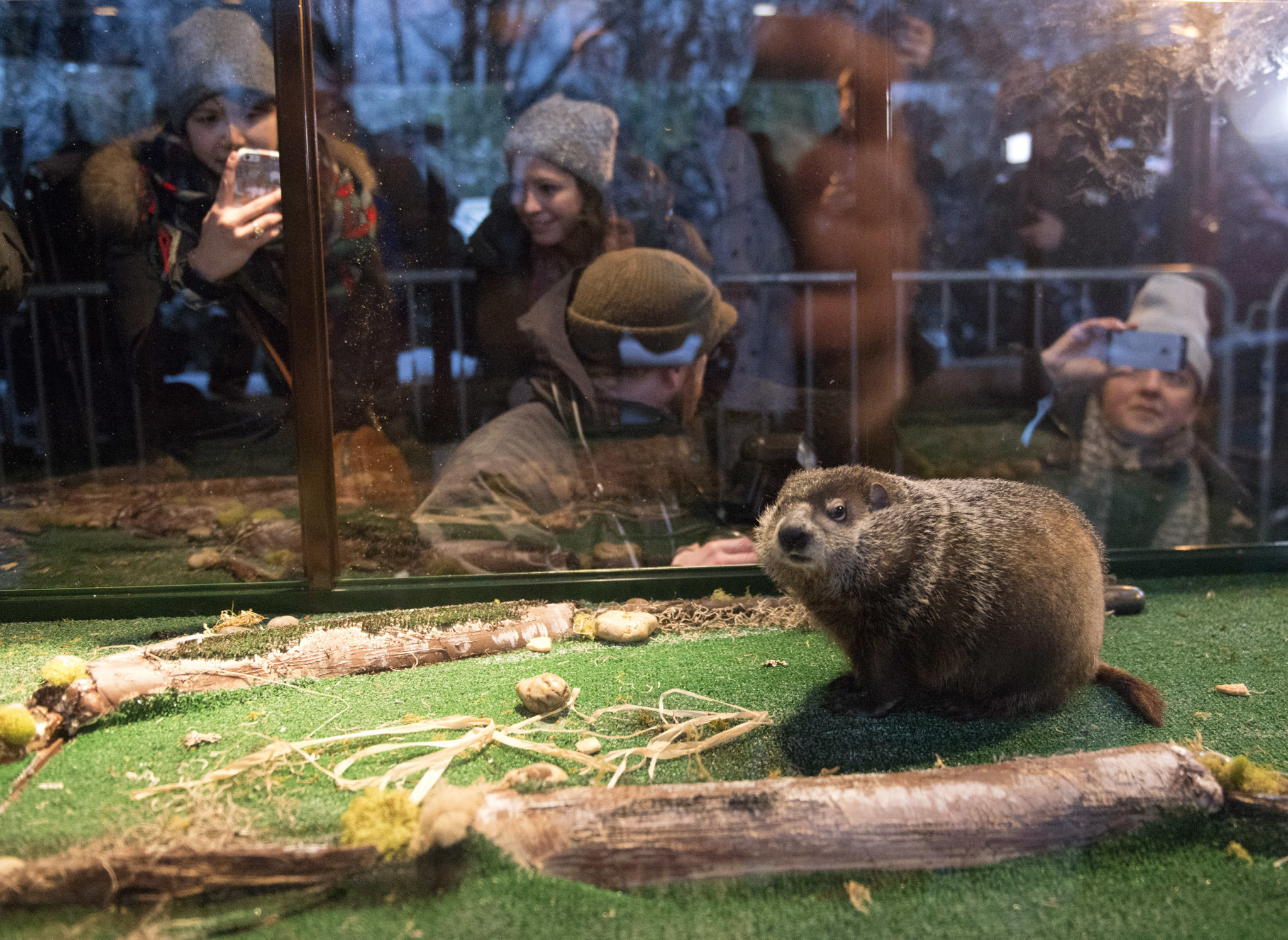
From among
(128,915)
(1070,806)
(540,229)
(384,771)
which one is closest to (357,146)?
(540,229)

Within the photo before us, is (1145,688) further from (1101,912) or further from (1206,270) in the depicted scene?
(1206,270)

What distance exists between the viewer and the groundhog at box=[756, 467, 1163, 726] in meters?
1.98

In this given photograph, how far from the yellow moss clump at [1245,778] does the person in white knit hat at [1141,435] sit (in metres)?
1.82

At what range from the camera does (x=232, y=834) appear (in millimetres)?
1468

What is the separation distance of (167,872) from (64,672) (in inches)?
37.5

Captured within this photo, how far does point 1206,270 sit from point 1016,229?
86 cm

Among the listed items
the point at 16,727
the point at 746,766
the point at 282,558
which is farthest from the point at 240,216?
the point at 746,766

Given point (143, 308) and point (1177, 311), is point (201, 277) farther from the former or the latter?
point (1177, 311)

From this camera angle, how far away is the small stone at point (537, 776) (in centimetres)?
166

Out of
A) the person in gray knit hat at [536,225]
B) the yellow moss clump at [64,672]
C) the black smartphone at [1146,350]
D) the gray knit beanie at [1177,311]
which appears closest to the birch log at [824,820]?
the yellow moss clump at [64,672]

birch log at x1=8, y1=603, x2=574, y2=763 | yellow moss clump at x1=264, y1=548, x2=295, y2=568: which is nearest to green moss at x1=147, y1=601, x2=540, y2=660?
birch log at x1=8, y1=603, x2=574, y2=763

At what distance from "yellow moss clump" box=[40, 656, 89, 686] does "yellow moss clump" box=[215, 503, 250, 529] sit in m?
0.93

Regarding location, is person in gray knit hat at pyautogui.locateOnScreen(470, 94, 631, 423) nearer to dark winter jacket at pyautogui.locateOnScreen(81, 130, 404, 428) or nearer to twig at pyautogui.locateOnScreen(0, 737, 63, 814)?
dark winter jacket at pyautogui.locateOnScreen(81, 130, 404, 428)

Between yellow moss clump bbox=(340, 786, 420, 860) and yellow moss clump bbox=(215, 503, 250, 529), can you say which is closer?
yellow moss clump bbox=(340, 786, 420, 860)
